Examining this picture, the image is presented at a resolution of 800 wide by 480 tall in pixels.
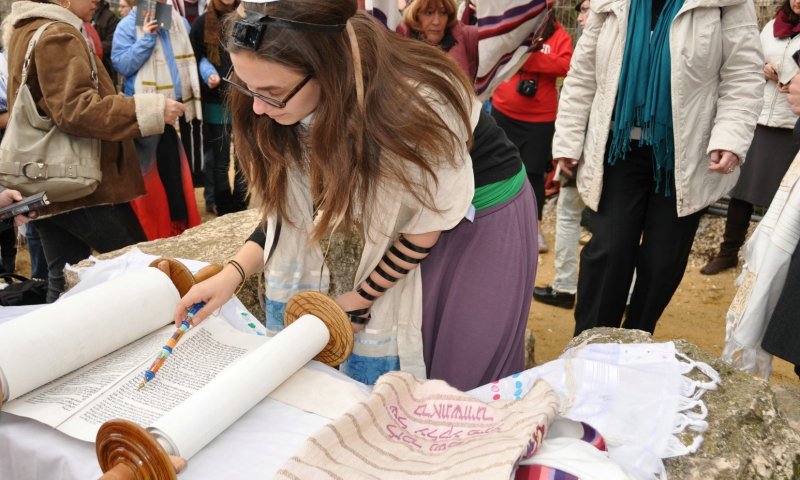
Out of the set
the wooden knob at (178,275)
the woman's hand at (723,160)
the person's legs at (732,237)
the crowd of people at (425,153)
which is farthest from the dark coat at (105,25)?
the person's legs at (732,237)

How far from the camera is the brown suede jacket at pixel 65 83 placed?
215 centimetres

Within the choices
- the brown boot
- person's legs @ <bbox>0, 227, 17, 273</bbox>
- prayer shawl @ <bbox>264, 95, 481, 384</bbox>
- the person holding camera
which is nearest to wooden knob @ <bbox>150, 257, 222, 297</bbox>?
prayer shawl @ <bbox>264, 95, 481, 384</bbox>

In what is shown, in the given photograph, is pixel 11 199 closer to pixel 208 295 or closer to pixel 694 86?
pixel 208 295

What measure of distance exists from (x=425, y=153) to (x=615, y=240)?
4.45 ft

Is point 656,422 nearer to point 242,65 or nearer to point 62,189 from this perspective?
point 242,65

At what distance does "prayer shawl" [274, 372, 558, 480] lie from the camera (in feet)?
3.01

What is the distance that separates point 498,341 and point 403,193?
479mm

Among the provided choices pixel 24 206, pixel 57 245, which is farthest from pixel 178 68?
pixel 24 206

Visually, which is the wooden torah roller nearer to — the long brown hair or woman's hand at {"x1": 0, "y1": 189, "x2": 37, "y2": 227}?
the long brown hair

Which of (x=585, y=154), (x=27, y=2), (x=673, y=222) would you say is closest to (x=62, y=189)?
(x=27, y=2)

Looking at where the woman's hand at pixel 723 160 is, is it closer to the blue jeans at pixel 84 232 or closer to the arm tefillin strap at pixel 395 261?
the arm tefillin strap at pixel 395 261

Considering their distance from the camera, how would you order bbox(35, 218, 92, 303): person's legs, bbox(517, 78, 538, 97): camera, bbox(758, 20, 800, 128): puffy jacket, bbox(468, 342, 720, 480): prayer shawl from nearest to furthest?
bbox(468, 342, 720, 480): prayer shawl → bbox(35, 218, 92, 303): person's legs → bbox(758, 20, 800, 128): puffy jacket → bbox(517, 78, 538, 97): camera

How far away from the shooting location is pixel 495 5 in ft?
6.34

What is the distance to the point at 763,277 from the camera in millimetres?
1882
